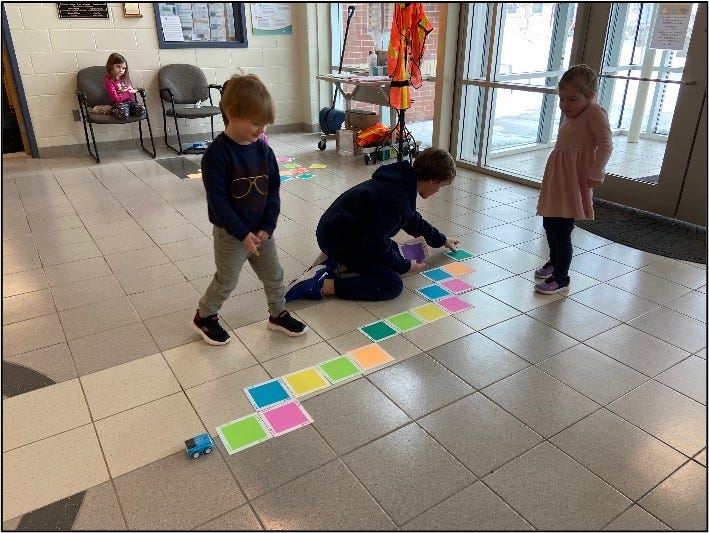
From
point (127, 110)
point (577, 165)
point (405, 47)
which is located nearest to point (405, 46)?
point (405, 47)

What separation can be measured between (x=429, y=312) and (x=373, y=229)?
49 centimetres

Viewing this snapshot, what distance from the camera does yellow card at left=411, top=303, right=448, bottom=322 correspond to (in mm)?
2562

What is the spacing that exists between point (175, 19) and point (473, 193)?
393cm

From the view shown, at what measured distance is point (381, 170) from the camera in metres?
2.65

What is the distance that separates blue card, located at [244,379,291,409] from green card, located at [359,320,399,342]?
1.68 ft

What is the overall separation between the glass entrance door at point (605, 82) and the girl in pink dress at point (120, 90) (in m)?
3.31

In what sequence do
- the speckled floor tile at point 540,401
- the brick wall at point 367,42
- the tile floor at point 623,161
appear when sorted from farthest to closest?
the brick wall at point 367,42, the tile floor at point 623,161, the speckled floor tile at point 540,401

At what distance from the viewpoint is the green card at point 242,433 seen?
1.77 m

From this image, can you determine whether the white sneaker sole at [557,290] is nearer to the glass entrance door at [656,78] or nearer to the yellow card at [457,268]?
the yellow card at [457,268]

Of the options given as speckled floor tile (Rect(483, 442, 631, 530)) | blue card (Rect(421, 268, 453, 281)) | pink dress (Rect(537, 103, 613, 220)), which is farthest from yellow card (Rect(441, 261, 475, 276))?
speckled floor tile (Rect(483, 442, 631, 530))

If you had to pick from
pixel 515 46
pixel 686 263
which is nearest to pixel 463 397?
pixel 686 263

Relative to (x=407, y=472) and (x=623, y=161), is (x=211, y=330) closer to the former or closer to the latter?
(x=407, y=472)

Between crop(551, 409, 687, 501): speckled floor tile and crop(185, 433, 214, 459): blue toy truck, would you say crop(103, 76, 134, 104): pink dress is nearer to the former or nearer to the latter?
crop(185, 433, 214, 459): blue toy truck

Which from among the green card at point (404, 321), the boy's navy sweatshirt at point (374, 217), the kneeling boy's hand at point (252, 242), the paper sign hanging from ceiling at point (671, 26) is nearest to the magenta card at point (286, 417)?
the kneeling boy's hand at point (252, 242)
